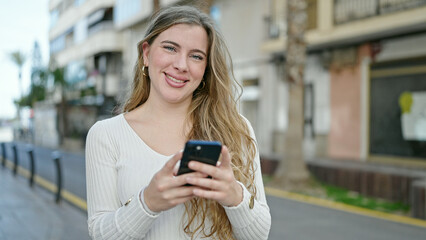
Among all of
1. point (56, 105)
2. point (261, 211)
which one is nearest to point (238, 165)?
point (261, 211)

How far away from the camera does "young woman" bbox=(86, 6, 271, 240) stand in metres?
1.66

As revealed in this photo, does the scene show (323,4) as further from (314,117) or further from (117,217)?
(117,217)

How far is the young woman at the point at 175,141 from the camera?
5.43ft

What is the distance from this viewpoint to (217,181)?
1.43 m

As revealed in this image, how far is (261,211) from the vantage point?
1.68 m

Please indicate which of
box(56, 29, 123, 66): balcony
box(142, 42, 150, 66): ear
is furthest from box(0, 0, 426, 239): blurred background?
box(56, 29, 123, 66): balcony

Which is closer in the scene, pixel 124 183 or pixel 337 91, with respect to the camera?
pixel 124 183

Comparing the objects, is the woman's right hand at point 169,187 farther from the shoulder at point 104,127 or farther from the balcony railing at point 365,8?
the balcony railing at point 365,8

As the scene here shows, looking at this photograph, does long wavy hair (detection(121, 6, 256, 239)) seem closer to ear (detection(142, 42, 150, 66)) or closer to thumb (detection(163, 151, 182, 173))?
ear (detection(142, 42, 150, 66))

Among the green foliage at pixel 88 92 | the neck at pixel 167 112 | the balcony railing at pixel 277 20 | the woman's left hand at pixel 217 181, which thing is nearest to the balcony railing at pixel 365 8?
the balcony railing at pixel 277 20

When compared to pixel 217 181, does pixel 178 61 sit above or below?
above

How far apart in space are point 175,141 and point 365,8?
1513cm

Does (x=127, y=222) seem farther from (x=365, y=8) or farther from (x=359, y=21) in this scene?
(x=365, y=8)

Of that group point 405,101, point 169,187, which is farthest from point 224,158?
point 405,101
